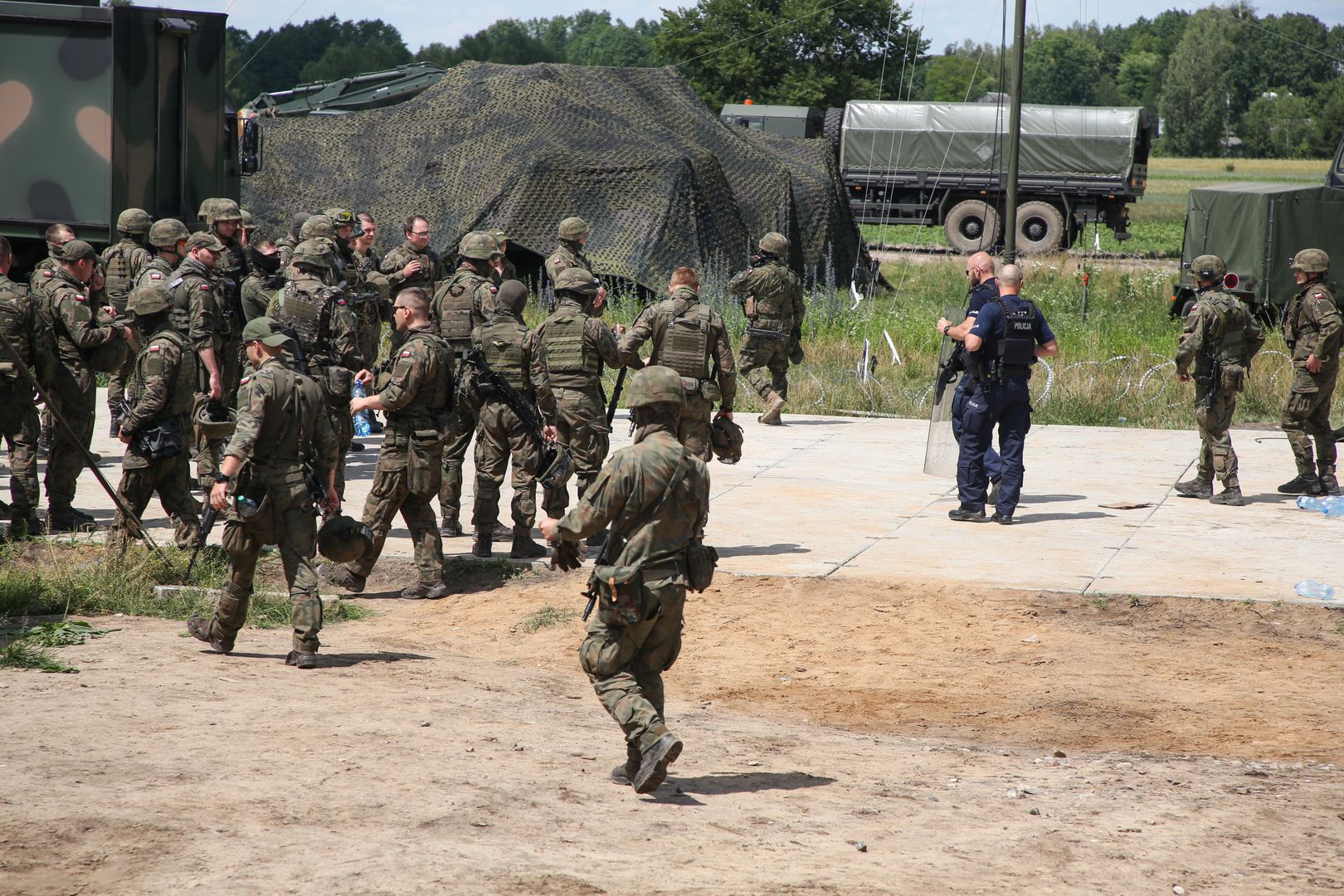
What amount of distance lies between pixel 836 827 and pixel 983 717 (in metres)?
1.99

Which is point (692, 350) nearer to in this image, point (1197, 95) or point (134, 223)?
point (134, 223)

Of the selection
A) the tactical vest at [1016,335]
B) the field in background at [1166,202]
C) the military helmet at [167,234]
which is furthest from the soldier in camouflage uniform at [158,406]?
the field in background at [1166,202]

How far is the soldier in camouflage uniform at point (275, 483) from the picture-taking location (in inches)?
272

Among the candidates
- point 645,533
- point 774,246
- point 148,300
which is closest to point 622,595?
point 645,533

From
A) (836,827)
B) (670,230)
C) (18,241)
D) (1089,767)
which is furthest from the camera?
(670,230)

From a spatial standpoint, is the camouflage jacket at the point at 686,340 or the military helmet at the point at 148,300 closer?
the military helmet at the point at 148,300

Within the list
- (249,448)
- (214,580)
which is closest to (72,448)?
(214,580)

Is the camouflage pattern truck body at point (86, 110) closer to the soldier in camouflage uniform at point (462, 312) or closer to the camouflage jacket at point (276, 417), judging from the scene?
the soldier in camouflage uniform at point (462, 312)

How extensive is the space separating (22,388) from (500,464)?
331 cm

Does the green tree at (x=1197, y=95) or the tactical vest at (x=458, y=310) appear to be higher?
the green tree at (x=1197, y=95)

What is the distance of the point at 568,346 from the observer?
8930 millimetres

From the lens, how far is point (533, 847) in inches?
190

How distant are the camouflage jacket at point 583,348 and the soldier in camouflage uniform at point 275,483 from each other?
1.96 metres

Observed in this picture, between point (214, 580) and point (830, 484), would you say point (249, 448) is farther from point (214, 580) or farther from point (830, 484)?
point (830, 484)
